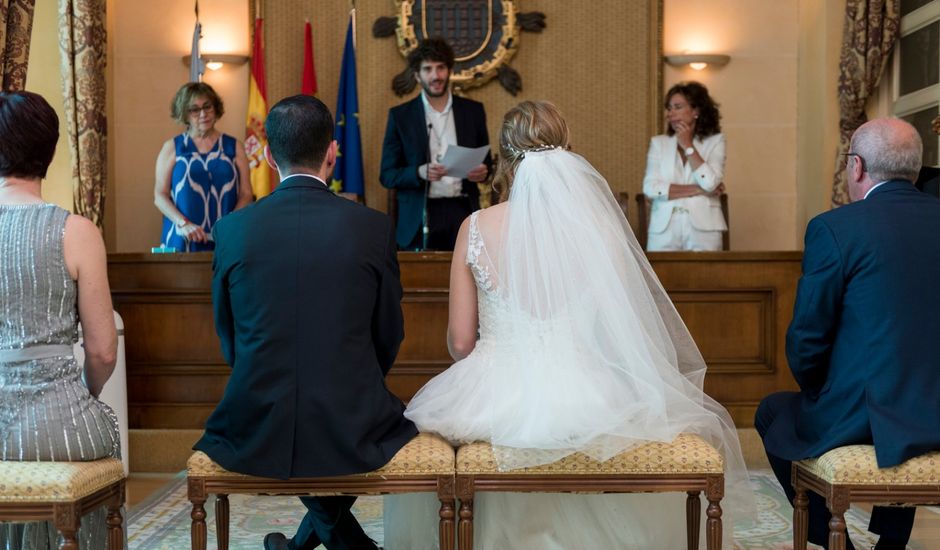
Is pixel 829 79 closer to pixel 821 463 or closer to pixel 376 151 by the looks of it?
pixel 376 151

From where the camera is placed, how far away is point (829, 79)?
793 cm

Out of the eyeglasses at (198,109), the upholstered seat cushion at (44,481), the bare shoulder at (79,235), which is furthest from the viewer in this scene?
the eyeglasses at (198,109)

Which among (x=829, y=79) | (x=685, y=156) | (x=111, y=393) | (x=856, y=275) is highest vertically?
(x=829, y=79)

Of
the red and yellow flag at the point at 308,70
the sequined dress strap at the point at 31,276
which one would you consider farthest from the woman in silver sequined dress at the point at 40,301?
the red and yellow flag at the point at 308,70

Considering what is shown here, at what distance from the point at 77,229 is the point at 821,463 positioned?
229cm

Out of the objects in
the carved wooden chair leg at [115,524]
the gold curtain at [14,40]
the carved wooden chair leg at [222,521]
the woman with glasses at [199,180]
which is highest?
the gold curtain at [14,40]

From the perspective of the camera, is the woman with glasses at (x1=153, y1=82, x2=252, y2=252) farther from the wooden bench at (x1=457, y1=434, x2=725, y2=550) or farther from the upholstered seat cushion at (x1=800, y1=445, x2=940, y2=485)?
the upholstered seat cushion at (x1=800, y1=445, x2=940, y2=485)

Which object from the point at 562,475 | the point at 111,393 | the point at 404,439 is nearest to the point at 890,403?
the point at 562,475

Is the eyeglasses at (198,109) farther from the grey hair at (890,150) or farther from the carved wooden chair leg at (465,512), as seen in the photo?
the grey hair at (890,150)

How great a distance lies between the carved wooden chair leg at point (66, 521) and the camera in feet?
9.97

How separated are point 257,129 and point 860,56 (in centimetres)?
425

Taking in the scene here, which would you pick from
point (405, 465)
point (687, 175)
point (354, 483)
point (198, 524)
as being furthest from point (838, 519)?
point (687, 175)

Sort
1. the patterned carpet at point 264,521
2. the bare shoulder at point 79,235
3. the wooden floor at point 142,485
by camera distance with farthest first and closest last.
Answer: the wooden floor at point 142,485, the patterned carpet at point 264,521, the bare shoulder at point 79,235

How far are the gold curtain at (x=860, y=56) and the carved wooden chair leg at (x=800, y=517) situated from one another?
435cm
